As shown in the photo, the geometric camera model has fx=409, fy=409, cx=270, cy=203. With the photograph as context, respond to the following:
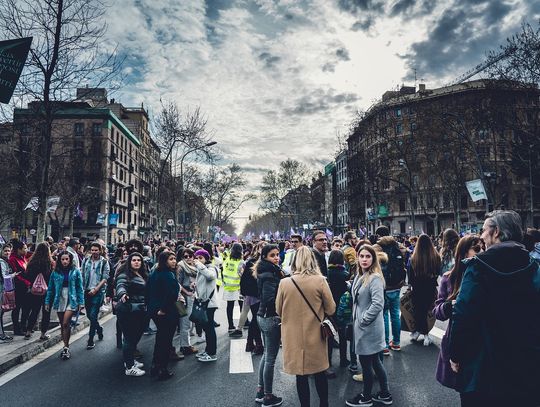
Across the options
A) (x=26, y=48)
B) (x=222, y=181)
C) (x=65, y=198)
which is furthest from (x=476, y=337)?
(x=222, y=181)

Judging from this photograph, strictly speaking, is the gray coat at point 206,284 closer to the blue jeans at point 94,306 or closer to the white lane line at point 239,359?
the white lane line at point 239,359

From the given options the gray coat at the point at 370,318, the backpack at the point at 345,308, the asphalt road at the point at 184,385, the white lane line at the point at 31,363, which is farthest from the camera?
the white lane line at the point at 31,363

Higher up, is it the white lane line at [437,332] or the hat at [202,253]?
the hat at [202,253]

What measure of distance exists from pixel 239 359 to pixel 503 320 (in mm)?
4938

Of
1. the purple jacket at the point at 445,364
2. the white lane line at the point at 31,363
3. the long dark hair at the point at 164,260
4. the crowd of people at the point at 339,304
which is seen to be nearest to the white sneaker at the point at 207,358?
the crowd of people at the point at 339,304

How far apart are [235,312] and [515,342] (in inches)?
375

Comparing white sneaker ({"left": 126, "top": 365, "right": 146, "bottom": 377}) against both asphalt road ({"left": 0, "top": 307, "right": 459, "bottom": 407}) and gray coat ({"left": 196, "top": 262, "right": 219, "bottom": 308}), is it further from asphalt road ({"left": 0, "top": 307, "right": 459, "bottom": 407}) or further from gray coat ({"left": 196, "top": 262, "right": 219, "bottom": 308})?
gray coat ({"left": 196, "top": 262, "right": 219, "bottom": 308})

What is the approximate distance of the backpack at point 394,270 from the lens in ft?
22.8

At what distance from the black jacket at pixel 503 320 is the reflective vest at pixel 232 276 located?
685 cm

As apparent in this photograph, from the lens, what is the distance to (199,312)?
22.2 ft

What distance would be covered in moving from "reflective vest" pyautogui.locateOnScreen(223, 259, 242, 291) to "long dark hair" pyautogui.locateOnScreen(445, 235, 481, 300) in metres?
5.44

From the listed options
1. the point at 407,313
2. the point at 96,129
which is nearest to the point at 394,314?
the point at 407,313

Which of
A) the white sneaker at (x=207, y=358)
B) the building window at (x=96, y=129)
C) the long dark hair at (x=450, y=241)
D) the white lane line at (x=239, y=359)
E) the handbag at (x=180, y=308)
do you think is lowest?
the white lane line at (x=239, y=359)

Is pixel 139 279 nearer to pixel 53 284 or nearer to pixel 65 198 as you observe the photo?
pixel 53 284
